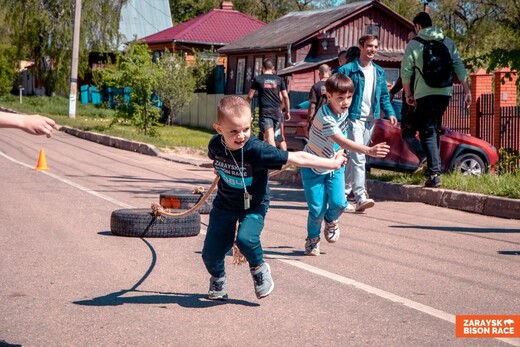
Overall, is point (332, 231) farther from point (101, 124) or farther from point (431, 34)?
point (101, 124)

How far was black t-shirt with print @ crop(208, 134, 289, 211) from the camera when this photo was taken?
597cm

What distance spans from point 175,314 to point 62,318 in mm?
715

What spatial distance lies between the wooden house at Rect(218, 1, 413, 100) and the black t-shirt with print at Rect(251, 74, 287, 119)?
22848mm

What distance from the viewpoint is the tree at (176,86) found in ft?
134

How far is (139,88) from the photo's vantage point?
28125mm

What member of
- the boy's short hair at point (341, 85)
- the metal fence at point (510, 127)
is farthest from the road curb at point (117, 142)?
the boy's short hair at point (341, 85)

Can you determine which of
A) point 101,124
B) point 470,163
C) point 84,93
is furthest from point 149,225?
point 84,93

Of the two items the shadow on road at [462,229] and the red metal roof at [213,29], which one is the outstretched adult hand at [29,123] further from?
the red metal roof at [213,29]

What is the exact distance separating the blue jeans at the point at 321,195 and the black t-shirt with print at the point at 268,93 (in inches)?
349

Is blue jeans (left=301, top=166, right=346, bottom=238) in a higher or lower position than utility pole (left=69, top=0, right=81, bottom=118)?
lower

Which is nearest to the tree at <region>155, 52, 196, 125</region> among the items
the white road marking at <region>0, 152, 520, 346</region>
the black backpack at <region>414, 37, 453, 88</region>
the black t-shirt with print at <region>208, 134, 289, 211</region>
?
the black backpack at <region>414, 37, 453, 88</region>

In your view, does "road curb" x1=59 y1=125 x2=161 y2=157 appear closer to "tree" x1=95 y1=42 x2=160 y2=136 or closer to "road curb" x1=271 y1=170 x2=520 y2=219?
"tree" x1=95 y1=42 x2=160 y2=136

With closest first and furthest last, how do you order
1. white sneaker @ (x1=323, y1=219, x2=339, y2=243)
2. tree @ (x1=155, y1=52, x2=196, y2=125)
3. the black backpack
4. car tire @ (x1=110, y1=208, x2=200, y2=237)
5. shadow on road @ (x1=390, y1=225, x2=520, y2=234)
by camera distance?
white sneaker @ (x1=323, y1=219, x2=339, y2=243) < car tire @ (x1=110, y1=208, x2=200, y2=237) < shadow on road @ (x1=390, y1=225, x2=520, y2=234) < the black backpack < tree @ (x1=155, y1=52, x2=196, y2=125)

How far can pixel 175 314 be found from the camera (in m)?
5.84
